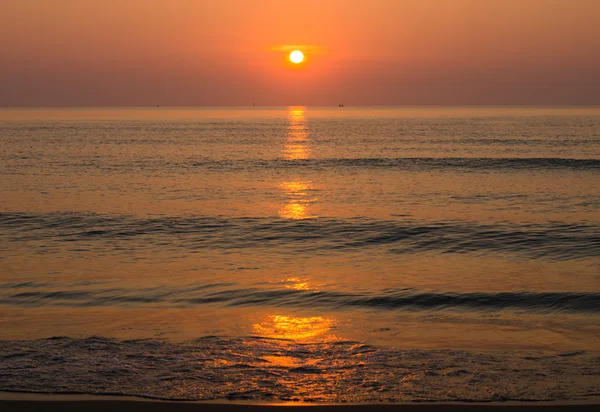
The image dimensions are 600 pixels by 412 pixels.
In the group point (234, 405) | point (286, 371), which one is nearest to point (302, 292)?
point (286, 371)

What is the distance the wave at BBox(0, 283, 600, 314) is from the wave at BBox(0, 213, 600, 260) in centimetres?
547

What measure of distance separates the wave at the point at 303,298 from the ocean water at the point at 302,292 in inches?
2.5

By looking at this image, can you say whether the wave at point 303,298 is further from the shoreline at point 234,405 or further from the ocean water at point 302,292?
the shoreline at point 234,405

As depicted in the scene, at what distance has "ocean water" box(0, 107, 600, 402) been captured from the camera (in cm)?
985

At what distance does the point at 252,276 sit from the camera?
18.0 metres

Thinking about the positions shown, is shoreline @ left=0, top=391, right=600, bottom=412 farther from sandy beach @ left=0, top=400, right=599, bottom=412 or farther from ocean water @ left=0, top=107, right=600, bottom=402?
ocean water @ left=0, top=107, right=600, bottom=402

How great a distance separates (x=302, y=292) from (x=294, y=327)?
3079mm

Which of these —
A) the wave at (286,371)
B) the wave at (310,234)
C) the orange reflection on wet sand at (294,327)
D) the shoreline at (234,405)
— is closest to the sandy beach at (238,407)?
the shoreline at (234,405)

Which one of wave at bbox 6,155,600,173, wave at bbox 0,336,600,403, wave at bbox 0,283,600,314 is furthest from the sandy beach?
wave at bbox 6,155,600,173

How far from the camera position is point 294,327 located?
1322 centimetres

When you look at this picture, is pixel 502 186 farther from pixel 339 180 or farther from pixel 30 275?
pixel 30 275

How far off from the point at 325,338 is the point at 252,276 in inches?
238

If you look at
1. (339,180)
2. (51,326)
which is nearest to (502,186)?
(339,180)

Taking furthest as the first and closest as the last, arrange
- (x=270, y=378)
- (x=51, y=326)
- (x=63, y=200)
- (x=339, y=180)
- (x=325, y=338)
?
1. (x=339, y=180)
2. (x=63, y=200)
3. (x=51, y=326)
4. (x=325, y=338)
5. (x=270, y=378)
